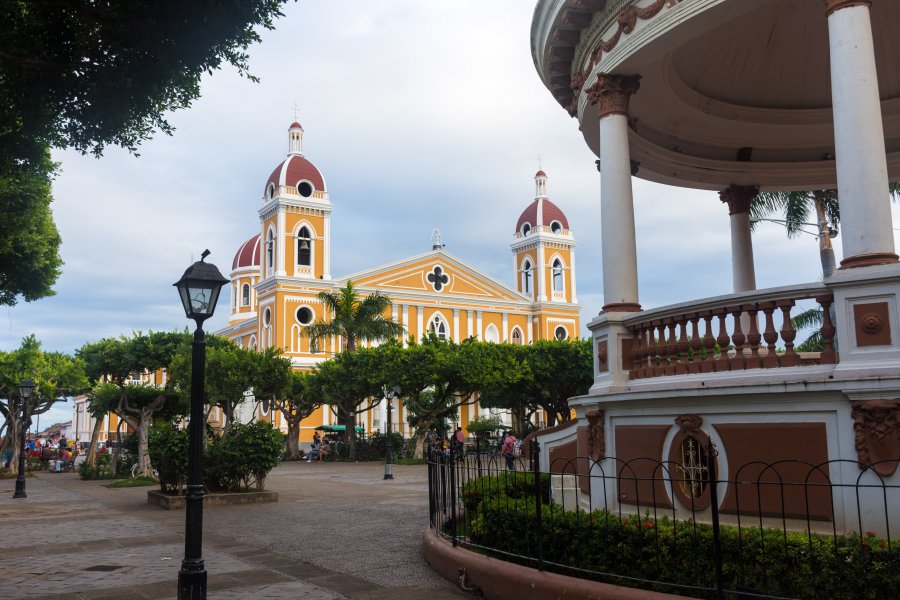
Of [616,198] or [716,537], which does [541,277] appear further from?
[716,537]

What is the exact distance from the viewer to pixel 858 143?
22.9ft

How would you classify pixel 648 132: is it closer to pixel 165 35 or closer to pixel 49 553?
pixel 165 35

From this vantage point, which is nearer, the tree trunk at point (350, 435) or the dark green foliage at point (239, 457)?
the dark green foliage at point (239, 457)

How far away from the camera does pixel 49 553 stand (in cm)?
1055

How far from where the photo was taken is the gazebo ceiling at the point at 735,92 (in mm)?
10484

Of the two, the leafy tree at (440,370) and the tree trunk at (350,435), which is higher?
the leafy tree at (440,370)

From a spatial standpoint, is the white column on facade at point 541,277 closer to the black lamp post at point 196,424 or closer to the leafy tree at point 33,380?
the leafy tree at point 33,380

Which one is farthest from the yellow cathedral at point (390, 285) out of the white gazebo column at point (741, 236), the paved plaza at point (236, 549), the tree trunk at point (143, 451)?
the white gazebo column at point (741, 236)

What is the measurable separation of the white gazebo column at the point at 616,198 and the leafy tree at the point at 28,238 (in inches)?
399

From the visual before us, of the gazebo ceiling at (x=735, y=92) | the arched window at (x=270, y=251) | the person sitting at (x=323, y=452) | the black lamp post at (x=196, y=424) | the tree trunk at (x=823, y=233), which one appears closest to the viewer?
the black lamp post at (x=196, y=424)

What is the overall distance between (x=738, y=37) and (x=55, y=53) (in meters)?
9.08

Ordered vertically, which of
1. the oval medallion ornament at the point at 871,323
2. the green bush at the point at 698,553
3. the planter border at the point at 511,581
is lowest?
the planter border at the point at 511,581

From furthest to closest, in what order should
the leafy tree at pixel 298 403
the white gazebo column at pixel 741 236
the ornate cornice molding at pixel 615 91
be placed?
the leafy tree at pixel 298 403, the white gazebo column at pixel 741 236, the ornate cornice molding at pixel 615 91

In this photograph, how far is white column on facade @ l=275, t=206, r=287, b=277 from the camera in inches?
2217
